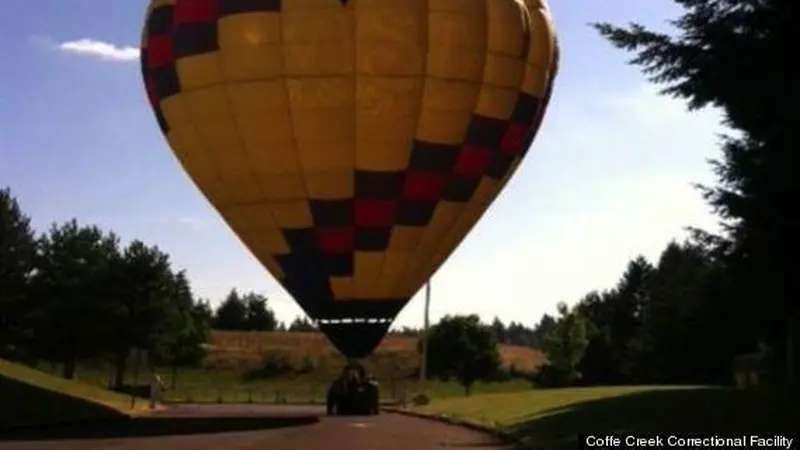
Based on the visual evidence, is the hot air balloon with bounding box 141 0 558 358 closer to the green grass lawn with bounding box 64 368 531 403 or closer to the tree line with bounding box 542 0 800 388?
the tree line with bounding box 542 0 800 388

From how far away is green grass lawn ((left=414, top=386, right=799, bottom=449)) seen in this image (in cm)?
1819

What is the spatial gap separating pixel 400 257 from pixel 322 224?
2117 millimetres

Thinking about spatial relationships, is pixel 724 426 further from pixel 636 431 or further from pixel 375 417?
pixel 375 417

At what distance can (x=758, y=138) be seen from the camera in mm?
16641

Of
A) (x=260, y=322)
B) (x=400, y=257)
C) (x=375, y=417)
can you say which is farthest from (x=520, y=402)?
(x=260, y=322)

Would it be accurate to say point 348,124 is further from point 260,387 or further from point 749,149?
Result: point 260,387

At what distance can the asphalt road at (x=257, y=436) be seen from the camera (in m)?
20.1

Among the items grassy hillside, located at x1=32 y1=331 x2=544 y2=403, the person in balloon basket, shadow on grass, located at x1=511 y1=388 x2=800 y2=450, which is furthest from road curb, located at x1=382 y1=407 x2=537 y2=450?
grassy hillside, located at x1=32 y1=331 x2=544 y2=403

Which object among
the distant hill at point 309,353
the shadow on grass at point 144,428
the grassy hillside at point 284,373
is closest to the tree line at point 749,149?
the shadow on grass at point 144,428

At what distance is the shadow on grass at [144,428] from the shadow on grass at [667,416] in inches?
290

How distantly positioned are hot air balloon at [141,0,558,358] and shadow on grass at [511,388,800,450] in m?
5.61

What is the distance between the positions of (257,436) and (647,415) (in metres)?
7.87

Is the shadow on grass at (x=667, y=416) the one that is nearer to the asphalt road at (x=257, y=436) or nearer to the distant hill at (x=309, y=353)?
the asphalt road at (x=257, y=436)

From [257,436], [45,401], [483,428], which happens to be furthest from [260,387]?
[257,436]
